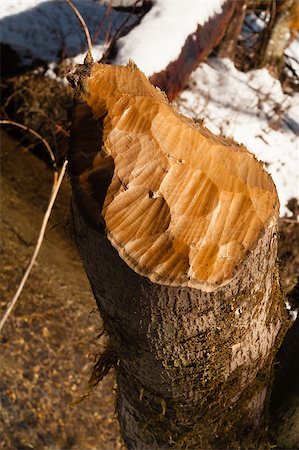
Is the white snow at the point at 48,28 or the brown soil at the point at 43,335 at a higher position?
the white snow at the point at 48,28

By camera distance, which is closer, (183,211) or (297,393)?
(183,211)

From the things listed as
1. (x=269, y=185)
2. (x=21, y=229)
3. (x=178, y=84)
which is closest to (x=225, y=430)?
(x=269, y=185)

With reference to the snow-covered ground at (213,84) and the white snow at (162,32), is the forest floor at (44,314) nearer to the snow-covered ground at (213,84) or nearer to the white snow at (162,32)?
the snow-covered ground at (213,84)

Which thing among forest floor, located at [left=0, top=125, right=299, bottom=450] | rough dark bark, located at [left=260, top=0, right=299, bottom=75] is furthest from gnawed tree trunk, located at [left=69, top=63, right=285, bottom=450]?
rough dark bark, located at [left=260, top=0, right=299, bottom=75]

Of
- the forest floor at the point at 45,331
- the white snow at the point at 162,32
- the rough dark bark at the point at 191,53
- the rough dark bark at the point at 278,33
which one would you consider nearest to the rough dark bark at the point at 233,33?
the rough dark bark at the point at 278,33

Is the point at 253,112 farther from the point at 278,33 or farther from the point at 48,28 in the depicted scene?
the point at 48,28

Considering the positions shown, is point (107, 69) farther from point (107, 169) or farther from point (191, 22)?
point (191, 22)
